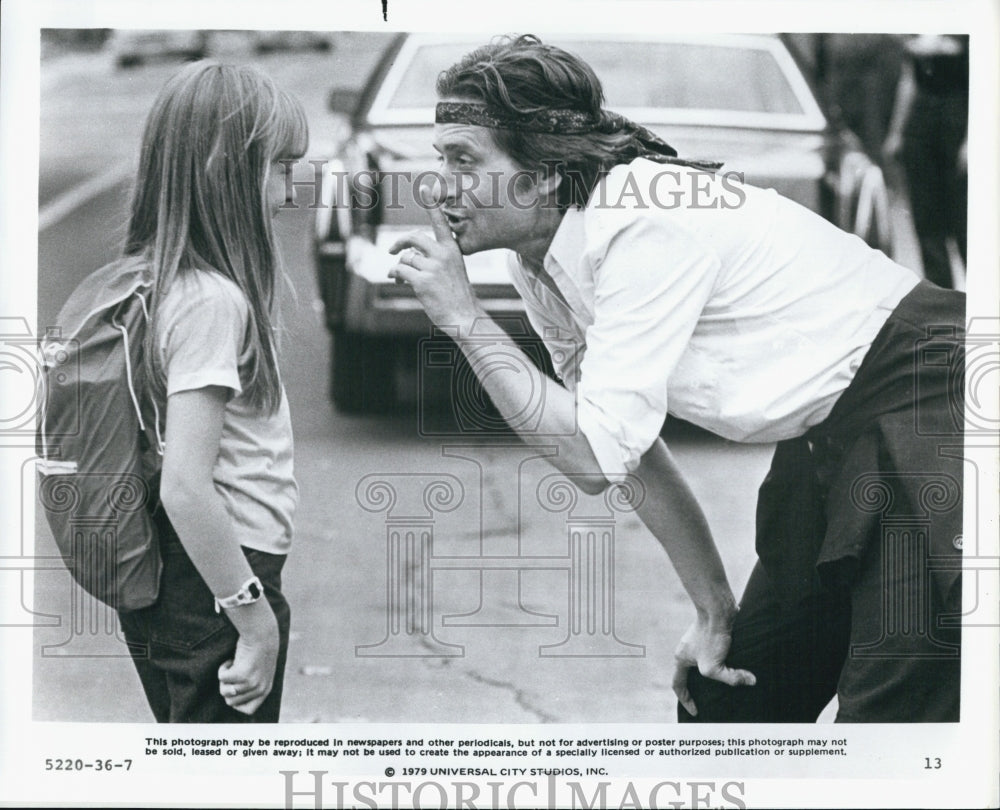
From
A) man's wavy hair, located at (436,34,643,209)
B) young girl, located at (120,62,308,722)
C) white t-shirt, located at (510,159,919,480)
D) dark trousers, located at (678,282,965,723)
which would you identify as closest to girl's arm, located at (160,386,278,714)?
young girl, located at (120,62,308,722)

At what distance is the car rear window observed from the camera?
376 centimetres

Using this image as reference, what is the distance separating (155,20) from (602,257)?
1437 mm

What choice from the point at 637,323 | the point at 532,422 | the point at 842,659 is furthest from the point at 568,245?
the point at 842,659

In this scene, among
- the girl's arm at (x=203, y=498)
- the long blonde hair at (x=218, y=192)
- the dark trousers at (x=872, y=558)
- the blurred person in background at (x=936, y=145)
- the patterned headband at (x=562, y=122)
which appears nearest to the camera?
the girl's arm at (x=203, y=498)

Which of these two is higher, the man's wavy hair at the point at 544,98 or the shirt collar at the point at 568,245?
the man's wavy hair at the point at 544,98

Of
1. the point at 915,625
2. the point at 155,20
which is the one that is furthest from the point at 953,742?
the point at 155,20

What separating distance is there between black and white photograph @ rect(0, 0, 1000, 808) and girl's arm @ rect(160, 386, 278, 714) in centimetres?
18

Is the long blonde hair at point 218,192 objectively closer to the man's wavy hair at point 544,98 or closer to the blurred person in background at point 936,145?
the man's wavy hair at point 544,98

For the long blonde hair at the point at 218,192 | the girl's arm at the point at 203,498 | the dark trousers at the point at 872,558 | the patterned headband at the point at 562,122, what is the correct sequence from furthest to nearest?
the dark trousers at the point at 872,558 < the patterned headband at the point at 562,122 < the long blonde hair at the point at 218,192 < the girl's arm at the point at 203,498

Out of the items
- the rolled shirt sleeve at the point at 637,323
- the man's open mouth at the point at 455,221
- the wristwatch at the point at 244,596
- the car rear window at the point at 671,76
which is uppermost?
the car rear window at the point at 671,76

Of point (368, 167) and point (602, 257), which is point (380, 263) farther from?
point (602, 257)

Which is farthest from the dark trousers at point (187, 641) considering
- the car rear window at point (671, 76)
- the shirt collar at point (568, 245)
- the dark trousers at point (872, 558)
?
the car rear window at point (671, 76)

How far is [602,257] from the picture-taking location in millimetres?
3541

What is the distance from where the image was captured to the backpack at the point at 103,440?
11.4ft
